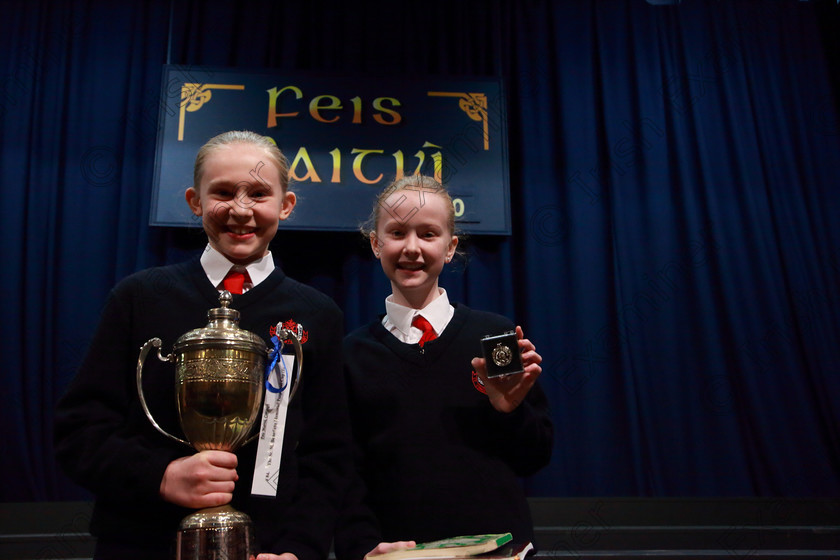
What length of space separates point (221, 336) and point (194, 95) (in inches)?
87.1

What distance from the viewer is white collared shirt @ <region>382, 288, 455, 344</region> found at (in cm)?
126

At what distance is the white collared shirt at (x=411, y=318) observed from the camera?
1.26 meters

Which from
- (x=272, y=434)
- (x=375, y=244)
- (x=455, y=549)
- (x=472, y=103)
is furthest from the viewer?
(x=472, y=103)

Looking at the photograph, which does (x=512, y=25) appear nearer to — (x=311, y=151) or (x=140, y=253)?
(x=311, y=151)

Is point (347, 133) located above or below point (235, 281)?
above

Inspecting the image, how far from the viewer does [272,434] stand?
0.86 meters

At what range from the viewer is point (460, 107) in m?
2.80

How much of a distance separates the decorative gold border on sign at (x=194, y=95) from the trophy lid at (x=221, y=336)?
2078 mm

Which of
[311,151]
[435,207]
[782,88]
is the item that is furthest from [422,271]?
[782,88]

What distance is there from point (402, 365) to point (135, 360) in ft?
1.59

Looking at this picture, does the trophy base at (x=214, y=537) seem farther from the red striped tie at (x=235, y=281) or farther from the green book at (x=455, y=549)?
the red striped tie at (x=235, y=281)

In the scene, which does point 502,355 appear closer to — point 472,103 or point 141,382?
point 141,382

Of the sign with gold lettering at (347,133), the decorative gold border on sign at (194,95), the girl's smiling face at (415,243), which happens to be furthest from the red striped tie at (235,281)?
the decorative gold border on sign at (194,95)

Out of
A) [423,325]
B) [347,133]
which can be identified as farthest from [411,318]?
[347,133]
